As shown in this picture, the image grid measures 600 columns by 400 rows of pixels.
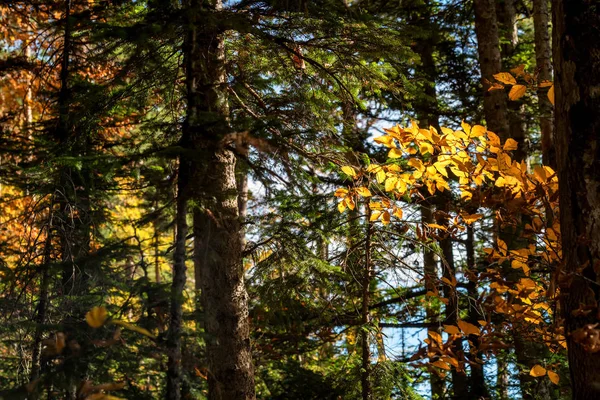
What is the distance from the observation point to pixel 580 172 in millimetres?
2301

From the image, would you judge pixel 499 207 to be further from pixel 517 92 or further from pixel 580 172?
pixel 580 172

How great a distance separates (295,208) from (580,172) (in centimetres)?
343

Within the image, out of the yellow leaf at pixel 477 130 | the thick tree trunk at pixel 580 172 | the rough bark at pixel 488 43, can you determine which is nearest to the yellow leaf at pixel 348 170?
the yellow leaf at pixel 477 130

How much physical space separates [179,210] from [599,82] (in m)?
2.71

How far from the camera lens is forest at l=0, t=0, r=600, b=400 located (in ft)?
8.25

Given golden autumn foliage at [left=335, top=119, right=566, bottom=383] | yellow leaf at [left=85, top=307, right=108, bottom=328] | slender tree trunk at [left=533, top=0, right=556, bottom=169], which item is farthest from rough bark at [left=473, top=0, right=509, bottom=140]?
yellow leaf at [left=85, top=307, right=108, bottom=328]

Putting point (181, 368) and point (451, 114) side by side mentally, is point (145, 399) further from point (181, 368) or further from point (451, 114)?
point (451, 114)

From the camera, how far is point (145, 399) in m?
3.75

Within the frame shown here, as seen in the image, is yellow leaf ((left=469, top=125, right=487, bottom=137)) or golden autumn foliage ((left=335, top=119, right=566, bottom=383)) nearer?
golden autumn foliage ((left=335, top=119, right=566, bottom=383))

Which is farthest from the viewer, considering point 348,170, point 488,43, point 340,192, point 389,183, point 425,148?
point 488,43

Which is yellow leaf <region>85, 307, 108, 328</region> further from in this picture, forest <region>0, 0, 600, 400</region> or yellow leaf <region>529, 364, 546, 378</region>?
yellow leaf <region>529, 364, 546, 378</region>

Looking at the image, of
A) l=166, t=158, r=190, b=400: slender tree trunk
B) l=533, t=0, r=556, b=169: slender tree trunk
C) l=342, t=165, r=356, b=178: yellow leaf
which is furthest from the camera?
l=533, t=0, r=556, b=169: slender tree trunk

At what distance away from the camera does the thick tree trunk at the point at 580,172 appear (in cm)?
226

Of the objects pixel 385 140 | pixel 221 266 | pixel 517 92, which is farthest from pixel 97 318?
pixel 221 266
